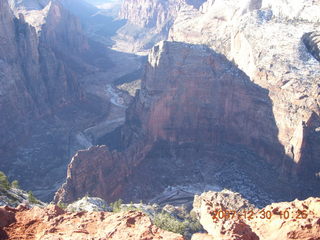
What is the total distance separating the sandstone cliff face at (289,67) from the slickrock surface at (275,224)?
28.1 metres

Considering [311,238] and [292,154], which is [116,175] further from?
[311,238]

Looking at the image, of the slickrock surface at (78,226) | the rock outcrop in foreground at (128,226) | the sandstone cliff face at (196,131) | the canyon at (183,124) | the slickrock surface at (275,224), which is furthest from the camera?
the sandstone cliff face at (196,131)

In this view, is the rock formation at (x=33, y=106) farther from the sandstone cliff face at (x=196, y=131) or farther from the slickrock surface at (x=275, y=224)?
the slickrock surface at (x=275, y=224)

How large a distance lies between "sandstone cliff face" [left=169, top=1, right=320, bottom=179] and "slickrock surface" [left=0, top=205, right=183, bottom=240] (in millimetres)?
35097

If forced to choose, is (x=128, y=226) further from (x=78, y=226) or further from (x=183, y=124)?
(x=183, y=124)

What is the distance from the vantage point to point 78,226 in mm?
16625

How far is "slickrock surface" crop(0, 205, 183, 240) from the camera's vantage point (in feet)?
50.6

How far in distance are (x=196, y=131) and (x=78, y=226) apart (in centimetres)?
4274

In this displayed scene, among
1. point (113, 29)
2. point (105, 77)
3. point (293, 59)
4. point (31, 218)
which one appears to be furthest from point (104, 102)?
point (113, 29)

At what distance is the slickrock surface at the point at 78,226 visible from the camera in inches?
608

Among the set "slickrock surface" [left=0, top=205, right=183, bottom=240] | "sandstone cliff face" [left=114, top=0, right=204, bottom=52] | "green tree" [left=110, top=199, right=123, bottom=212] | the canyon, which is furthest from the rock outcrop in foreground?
"sandstone cliff face" [left=114, top=0, right=204, bottom=52]
